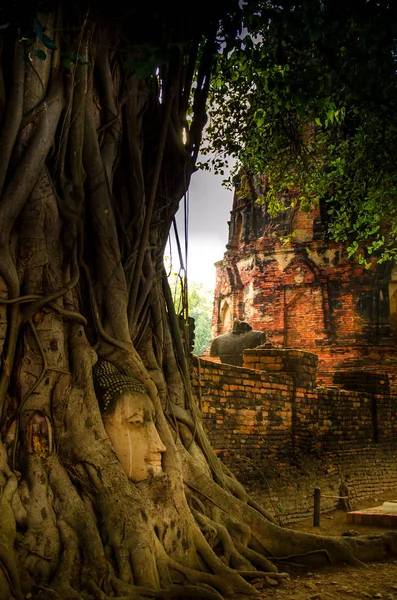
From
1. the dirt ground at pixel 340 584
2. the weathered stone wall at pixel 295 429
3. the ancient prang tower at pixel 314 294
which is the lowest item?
the dirt ground at pixel 340 584

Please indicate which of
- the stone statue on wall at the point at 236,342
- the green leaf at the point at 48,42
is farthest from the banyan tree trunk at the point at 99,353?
the stone statue on wall at the point at 236,342

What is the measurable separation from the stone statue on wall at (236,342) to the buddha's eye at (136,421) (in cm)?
863

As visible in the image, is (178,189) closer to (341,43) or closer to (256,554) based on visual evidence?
(341,43)

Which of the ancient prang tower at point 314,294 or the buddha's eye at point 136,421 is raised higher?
the ancient prang tower at point 314,294

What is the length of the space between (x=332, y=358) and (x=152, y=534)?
13861 mm

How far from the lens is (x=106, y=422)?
12.3 ft

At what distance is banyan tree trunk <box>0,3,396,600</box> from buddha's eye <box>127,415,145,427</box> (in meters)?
→ 0.01

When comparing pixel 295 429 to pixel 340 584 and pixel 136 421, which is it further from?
pixel 136 421

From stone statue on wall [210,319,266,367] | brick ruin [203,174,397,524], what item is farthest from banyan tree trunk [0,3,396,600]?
stone statue on wall [210,319,266,367]

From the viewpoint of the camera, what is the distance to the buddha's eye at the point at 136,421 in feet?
12.5

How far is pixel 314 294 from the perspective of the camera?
17469mm

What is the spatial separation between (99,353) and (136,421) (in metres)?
0.55

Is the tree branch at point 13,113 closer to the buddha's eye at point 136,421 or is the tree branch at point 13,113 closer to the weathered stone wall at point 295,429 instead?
the buddha's eye at point 136,421

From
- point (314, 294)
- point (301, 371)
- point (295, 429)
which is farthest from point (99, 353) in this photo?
point (314, 294)
